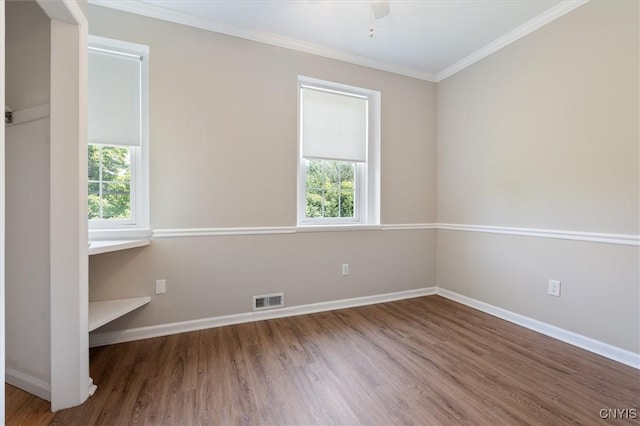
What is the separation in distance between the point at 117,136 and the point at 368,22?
7.63 feet

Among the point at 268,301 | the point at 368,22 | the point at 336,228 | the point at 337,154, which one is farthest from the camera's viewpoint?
the point at 337,154

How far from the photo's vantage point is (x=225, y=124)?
253 centimetres

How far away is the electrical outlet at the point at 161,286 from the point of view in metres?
2.34

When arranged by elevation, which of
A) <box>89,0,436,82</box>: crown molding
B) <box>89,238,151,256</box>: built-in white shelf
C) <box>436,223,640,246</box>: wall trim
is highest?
<box>89,0,436,82</box>: crown molding

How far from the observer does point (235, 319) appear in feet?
8.50

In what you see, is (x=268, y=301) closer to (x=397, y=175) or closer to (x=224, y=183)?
(x=224, y=183)

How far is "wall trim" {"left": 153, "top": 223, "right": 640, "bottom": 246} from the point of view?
80.3 inches

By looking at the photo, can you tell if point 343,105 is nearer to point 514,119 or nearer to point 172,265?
point 514,119

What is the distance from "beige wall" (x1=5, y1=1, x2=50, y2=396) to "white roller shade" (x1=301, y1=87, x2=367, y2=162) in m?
1.96

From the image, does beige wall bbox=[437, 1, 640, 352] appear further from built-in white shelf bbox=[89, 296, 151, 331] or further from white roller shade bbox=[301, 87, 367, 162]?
built-in white shelf bbox=[89, 296, 151, 331]

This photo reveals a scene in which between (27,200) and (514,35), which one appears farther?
(514,35)

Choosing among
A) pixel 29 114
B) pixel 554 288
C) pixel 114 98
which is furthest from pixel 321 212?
pixel 29 114

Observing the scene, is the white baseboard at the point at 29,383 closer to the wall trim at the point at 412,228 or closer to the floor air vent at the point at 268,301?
the wall trim at the point at 412,228

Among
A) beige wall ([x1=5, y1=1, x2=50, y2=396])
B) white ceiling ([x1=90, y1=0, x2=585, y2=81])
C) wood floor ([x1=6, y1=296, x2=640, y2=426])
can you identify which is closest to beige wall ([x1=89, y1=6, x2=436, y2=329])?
white ceiling ([x1=90, y1=0, x2=585, y2=81])
